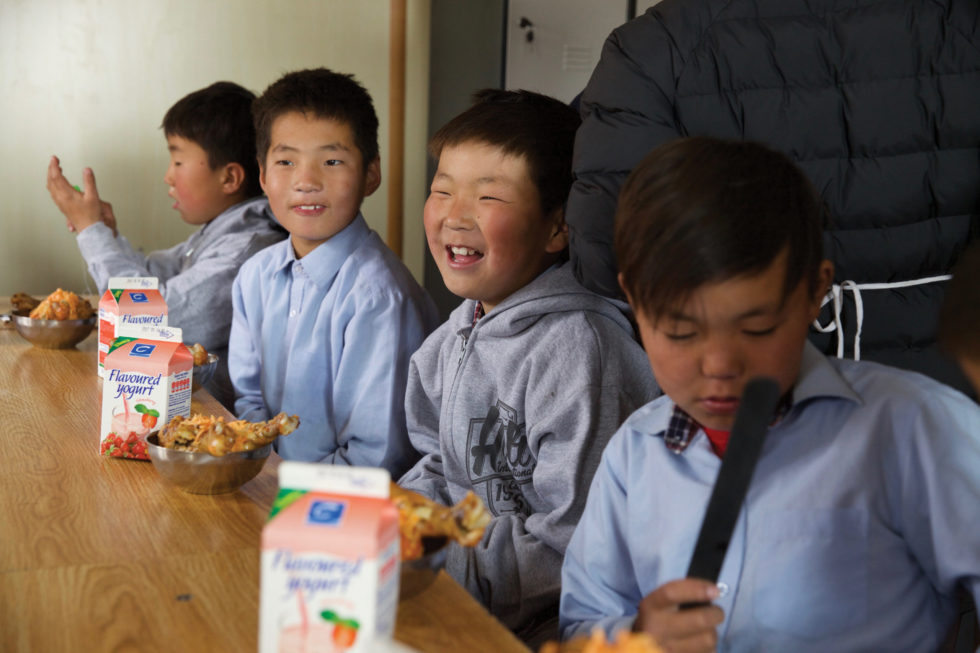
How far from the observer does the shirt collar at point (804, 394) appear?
2.90ft

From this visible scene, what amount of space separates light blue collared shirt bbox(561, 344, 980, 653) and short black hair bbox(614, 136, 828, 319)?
0.12 metres

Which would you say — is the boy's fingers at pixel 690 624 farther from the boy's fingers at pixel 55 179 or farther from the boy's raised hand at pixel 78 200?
the boy's fingers at pixel 55 179

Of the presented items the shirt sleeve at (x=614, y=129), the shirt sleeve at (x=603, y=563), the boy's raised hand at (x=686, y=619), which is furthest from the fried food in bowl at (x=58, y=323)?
the boy's raised hand at (x=686, y=619)

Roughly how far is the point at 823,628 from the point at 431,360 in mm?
827

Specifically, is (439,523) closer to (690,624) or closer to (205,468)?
(690,624)

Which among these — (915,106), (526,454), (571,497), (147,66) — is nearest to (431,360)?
(526,454)

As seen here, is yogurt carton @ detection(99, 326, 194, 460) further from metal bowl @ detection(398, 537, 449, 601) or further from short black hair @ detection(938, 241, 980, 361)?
short black hair @ detection(938, 241, 980, 361)

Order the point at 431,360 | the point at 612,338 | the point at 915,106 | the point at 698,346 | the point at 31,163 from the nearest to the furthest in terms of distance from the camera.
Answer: the point at 698,346 → the point at 915,106 → the point at 612,338 → the point at 431,360 → the point at 31,163

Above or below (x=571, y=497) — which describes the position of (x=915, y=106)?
above

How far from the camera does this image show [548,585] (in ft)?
3.96

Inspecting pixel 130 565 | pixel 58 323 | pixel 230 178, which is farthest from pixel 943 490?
pixel 230 178

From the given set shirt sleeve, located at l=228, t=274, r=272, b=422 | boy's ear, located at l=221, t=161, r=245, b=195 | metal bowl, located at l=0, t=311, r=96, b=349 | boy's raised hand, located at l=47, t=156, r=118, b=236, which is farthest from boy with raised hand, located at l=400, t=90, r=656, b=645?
boy's raised hand, located at l=47, t=156, r=118, b=236

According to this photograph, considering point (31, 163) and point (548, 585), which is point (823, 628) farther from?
point (31, 163)

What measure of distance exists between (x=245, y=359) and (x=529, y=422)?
92cm
